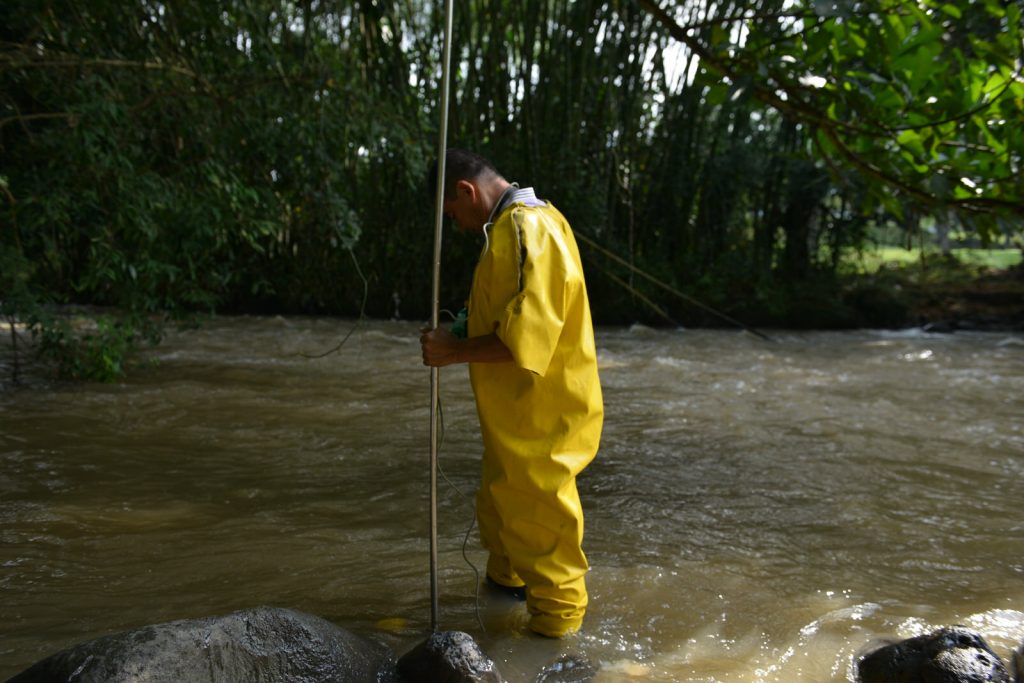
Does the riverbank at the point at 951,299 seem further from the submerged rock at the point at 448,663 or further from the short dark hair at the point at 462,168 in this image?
the submerged rock at the point at 448,663

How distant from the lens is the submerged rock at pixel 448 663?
81.7 inches

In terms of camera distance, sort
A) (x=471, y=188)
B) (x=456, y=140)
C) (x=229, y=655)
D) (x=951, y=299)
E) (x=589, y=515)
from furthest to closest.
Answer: (x=951, y=299), (x=456, y=140), (x=589, y=515), (x=471, y=188), (x=229, y=655)

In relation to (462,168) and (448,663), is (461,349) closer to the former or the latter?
(462,168)

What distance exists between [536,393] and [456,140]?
723cm

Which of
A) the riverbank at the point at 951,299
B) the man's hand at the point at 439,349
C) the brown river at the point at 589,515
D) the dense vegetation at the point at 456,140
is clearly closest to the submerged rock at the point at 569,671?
the brown river at the point at 589,515

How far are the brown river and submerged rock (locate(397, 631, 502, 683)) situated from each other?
0.56ft

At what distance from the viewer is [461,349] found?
2277 mm

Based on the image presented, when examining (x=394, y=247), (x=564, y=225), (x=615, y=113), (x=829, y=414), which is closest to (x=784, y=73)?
(x=564, y=225)

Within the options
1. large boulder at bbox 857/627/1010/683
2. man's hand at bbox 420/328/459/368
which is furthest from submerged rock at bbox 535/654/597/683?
man's hand at bbox 420/328/459/368

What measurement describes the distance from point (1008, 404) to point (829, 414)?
1.24 m

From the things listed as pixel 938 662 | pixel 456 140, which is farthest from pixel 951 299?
pixel 938 662

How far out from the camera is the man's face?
8.05 feet

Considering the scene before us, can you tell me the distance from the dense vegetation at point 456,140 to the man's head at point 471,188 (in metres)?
1.18

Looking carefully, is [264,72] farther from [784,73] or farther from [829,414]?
[829,414]
